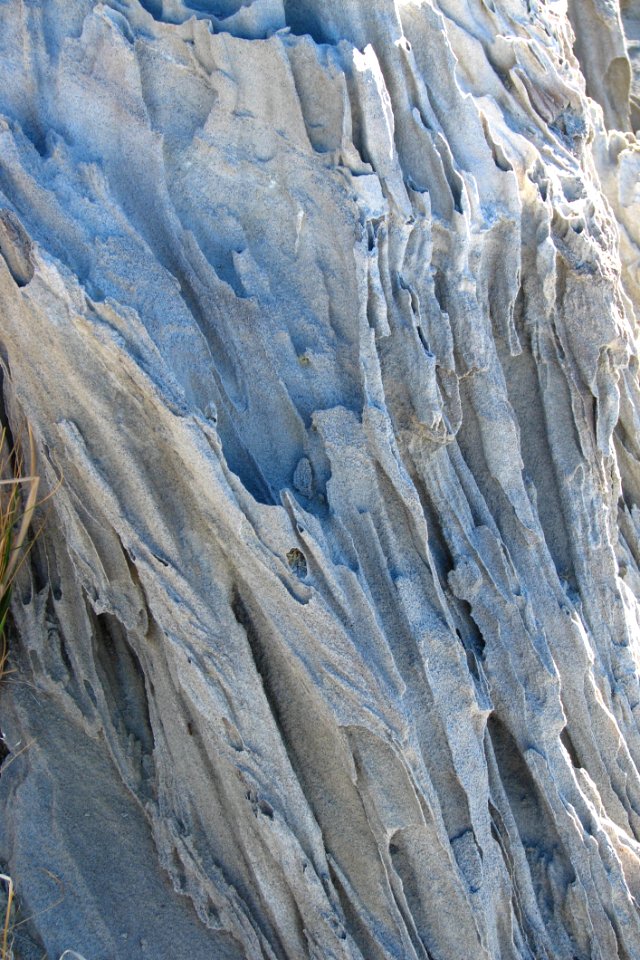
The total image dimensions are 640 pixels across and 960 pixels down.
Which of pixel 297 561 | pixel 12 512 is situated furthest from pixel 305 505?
pixel 12 512

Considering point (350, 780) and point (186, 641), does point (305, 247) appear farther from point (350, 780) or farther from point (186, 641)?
point (350, 780)

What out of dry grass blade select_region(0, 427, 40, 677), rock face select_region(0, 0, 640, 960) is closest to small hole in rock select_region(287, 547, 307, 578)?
rock face select_region(0, 0, 640, 960)

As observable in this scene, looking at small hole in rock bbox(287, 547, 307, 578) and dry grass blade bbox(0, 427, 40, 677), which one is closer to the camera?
small hole in rock bbox(287, 547, 307, 578)

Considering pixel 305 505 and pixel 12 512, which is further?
pixel 12 512

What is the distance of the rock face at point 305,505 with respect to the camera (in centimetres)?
277

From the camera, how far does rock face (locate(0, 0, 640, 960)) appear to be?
2773 millimetres

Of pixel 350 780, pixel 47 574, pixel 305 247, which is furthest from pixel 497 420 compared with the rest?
pixel 47 574

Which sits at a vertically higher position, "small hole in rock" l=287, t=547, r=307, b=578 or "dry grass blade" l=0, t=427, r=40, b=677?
"small hole in rock" l=287, t=547, r=307, b=578

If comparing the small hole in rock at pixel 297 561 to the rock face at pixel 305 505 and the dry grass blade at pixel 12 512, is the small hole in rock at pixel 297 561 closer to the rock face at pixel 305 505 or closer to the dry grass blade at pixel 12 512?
the rock face at pixel 305 505

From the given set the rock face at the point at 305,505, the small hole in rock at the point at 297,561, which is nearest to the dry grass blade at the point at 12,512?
the rock face at the point at 305,505

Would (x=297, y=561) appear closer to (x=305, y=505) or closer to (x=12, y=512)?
(x=305, y=505)

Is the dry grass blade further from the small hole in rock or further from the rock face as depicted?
the small hole in rock

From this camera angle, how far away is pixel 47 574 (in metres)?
3.42

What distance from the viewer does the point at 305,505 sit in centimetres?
283
